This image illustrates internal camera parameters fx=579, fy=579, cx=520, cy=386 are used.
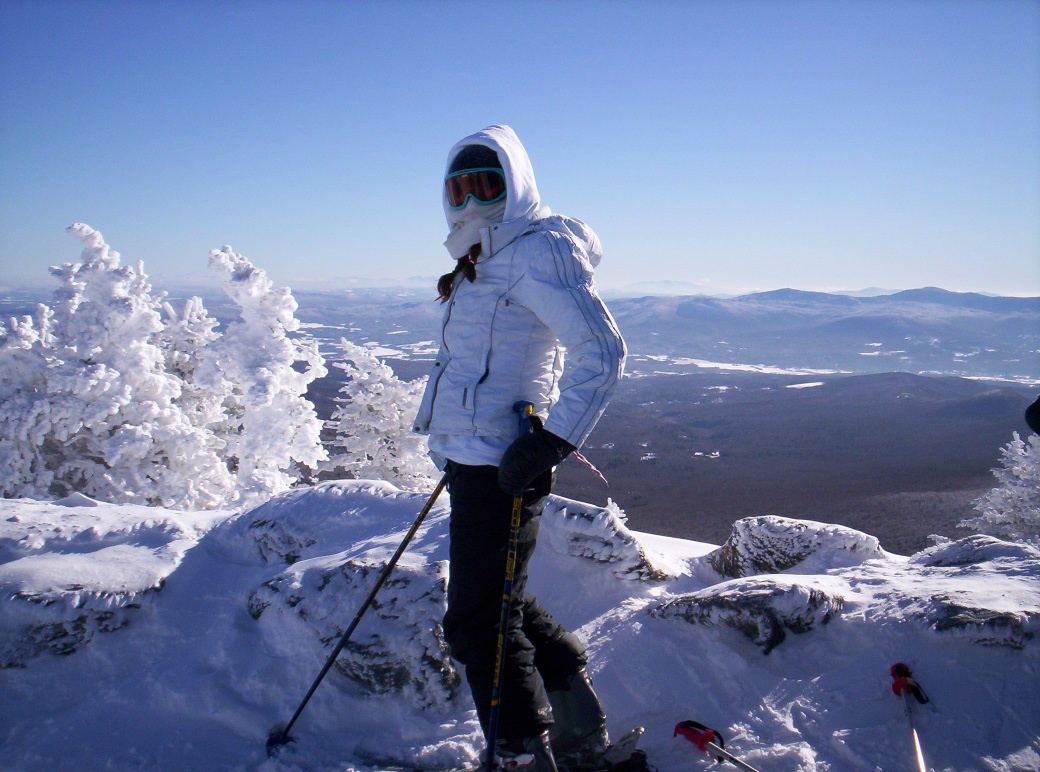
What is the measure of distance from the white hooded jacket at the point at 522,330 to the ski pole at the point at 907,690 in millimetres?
1916

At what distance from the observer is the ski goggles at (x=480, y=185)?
2.54m

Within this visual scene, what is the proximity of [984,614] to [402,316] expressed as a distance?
183259mm

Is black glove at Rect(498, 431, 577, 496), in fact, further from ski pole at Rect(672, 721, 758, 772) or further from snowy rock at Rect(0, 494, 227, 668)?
snowy rock at Rect(0, 494, 227, 668)

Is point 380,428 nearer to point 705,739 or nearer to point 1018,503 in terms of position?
point 705,739

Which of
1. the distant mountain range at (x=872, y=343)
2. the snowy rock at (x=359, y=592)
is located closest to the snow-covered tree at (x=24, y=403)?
the snowy rock at (x=359, y=592)

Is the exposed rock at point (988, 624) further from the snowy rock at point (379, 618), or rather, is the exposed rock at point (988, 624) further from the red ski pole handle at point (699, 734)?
the snowy rock at point (379, 618)

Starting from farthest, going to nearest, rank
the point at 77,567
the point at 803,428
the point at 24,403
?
1. the point at 803,428
2. the point at 24,403
3. the point at 77,567

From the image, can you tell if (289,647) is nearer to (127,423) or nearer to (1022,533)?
(127,423)

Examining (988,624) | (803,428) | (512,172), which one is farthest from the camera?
(803,428)

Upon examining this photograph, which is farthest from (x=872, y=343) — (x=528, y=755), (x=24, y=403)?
(x=528, y=755)

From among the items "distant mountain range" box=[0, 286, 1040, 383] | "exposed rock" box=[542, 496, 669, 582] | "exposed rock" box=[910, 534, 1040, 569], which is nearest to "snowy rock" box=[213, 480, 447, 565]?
"exposed rock" box=[542, 496, 669, 582]

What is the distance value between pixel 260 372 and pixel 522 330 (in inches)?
631

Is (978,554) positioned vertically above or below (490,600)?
below

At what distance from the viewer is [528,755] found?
2.38 m
